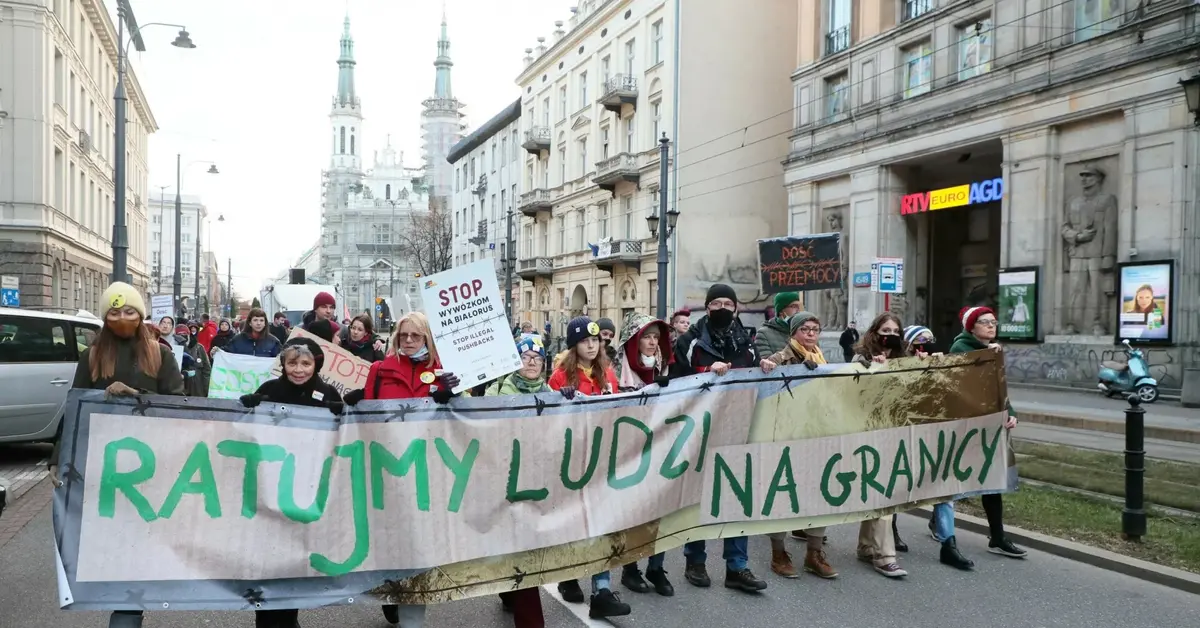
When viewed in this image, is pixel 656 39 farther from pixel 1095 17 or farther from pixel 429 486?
pixel 429 486

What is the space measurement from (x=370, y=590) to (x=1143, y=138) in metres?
21.1

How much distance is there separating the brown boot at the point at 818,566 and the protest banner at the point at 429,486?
39 cm

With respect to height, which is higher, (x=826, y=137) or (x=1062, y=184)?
(x=826, y=137)

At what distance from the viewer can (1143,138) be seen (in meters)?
20.2

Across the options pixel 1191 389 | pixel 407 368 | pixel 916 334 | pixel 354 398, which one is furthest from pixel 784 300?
pixel 1191 389

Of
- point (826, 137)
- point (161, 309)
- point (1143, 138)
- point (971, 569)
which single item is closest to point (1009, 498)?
point (971, 569)

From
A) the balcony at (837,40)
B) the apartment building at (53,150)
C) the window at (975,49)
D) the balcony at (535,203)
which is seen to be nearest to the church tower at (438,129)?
the balcony at (535,203)

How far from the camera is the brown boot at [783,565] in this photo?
6285 millimetres

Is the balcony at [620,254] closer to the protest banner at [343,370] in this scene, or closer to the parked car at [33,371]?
the parked car at [33,371]

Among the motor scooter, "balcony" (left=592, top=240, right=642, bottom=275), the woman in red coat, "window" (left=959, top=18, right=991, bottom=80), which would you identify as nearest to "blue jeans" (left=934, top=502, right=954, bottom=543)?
the woman in red coat

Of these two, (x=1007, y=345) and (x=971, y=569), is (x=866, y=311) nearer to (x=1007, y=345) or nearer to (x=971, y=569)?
(x=1007, y=345)

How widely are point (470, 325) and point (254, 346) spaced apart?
6569 mm

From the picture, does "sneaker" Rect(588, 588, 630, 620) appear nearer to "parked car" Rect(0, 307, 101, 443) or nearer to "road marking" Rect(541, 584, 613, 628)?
"road marking" Rect(541, 584, 613, 628)

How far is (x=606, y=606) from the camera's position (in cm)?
541
